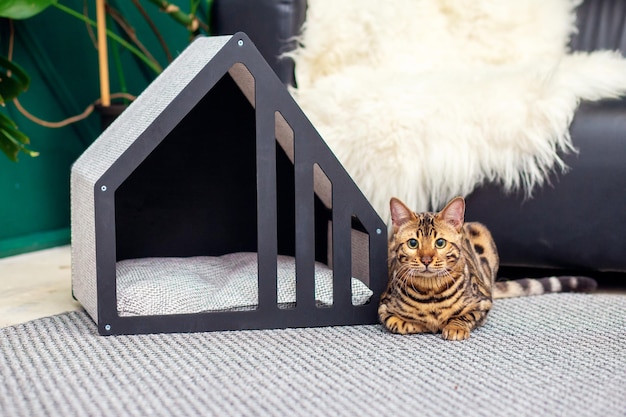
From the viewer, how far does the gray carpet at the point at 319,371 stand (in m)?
1.15

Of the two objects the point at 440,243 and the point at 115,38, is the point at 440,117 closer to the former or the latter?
the point at 440,243

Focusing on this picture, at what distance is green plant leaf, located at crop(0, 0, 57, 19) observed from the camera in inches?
79.0

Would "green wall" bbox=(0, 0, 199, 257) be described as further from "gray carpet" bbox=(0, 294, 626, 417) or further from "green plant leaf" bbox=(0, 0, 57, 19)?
"gray carpet" bbox=(0, 294, 626, 417)

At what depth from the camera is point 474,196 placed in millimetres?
1878

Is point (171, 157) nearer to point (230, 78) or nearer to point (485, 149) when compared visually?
point (230, 78)

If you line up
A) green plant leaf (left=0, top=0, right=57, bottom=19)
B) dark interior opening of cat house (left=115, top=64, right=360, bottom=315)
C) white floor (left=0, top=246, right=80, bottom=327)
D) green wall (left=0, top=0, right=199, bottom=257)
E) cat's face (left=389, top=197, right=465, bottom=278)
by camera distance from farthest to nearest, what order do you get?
green wall (left=0, top=0, right=199, bottom=257) → green plant leaf (left=0, top=0, right=57, bottom=19) → dark interior opening of cat house (left=115, top=64, right=360, bottom=315) → white floor (left=0, top=246, right=80, bottom=327) → cat's face (left=389, top=197, right=465, bottom=278)

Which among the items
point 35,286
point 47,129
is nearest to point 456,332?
point 35,286

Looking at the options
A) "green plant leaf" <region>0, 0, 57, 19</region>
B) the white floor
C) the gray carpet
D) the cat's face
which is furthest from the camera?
"green plant leaf" <region>0, 0, 57, 19</region>

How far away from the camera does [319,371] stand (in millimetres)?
1306

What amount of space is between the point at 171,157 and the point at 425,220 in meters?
0.67

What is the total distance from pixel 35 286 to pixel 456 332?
1042 mm

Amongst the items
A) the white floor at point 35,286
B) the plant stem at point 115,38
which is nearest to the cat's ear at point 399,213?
the white floor at point 35,286

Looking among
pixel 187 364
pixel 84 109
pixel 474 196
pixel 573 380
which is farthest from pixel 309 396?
pixel 84 109

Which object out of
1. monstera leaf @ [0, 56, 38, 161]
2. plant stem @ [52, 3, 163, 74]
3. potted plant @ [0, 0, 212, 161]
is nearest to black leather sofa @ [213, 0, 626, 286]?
potted plant @ [0, 0, 212, 161]
